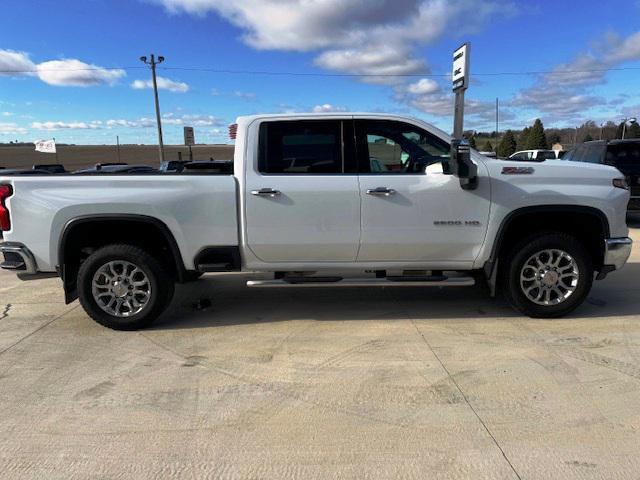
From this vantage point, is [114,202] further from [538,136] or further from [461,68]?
[538,136]

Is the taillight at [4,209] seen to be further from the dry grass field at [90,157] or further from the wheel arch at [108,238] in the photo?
the dry grass field at [90,157]

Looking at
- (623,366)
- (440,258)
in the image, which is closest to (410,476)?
(623,366)

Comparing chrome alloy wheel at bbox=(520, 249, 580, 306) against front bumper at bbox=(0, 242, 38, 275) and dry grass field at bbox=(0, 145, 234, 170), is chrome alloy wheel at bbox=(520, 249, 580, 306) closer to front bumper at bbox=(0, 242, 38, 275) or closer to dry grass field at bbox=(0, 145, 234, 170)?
front bumper at bbox=(0, 242, 38, 275)

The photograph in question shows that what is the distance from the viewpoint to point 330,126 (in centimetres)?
495

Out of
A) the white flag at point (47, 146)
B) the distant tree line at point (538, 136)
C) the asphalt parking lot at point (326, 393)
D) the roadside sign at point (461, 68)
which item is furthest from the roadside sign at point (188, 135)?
the asphalt parking lot at point (326, 393)

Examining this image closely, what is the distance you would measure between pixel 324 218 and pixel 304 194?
0.29 meters

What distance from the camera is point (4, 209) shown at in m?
4.73

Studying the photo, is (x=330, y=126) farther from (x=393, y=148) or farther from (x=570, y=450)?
(x=570, y=450)

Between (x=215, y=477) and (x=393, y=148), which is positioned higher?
(x=393, y=148)

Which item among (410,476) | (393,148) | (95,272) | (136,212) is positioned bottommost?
(410,476)

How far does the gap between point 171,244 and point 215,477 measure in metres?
2.60

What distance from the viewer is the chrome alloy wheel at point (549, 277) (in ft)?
16.4

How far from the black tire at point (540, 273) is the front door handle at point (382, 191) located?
4.49 feet

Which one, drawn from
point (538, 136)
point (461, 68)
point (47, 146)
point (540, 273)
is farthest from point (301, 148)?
point (538, 136)
